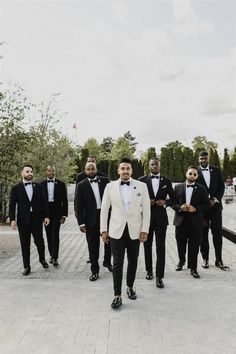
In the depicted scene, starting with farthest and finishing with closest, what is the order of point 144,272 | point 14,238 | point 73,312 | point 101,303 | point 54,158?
point 54,158
point 14,238
point 144,272
point 101,303
point 73,312

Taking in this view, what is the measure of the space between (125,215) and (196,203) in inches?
85.1

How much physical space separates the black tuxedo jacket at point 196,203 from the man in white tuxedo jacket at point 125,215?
1797 mm

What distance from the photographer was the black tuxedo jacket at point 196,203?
24.8 feet

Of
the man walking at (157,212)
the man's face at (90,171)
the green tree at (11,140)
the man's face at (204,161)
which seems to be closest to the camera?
the man walking at (157,212)

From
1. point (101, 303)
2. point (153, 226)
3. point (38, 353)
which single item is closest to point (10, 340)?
point (38, 353)

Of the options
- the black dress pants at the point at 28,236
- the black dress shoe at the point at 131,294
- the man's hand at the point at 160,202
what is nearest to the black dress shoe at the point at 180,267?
the man's hand at the point at 160,202

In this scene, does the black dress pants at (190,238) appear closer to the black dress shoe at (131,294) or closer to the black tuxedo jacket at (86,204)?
the black tuxedo jacket at (86,204)

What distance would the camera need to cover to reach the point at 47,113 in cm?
2770

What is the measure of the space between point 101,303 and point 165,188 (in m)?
2.32

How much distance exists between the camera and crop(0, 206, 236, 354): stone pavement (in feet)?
14.1

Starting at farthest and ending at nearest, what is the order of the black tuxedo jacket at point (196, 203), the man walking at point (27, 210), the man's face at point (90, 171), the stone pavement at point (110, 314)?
the man walking at point (27, 210) → the man's face at point (90, 171) → the black tuxedo jacket at point (196, 203) → the stone pavement at point (110, 314)

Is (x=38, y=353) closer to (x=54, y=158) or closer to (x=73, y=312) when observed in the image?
(x=73, y=312)

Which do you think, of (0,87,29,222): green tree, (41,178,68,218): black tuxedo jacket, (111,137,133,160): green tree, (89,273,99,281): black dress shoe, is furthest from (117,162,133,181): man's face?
(111,137,133,160): green tree

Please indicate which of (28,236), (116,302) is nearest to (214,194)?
(116,302)
